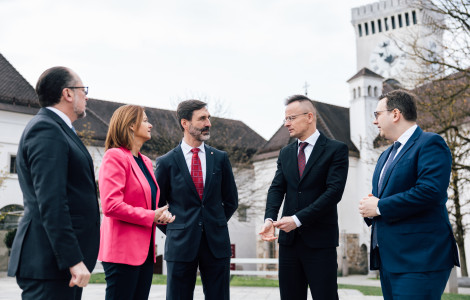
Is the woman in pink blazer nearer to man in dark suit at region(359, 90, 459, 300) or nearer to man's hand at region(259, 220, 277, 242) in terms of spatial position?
man's hand at region(259, 220, 277, 242)

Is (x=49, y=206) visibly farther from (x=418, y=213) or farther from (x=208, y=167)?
(x=418, y=213)

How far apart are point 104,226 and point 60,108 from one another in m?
1.50

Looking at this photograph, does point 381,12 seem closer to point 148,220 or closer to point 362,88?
point 362,88

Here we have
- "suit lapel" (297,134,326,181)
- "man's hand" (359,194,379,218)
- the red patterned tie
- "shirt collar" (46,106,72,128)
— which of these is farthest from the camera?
the red patterned tie

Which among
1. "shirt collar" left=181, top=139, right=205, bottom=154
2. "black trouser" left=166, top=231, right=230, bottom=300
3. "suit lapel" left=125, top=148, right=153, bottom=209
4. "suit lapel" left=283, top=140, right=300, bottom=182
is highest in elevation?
"shirt collar" left=181, top=139, right=205, bottom=154

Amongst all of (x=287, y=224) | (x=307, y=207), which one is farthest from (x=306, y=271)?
(x=307, y=207)

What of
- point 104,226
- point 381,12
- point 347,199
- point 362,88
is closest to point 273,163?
point 347,199

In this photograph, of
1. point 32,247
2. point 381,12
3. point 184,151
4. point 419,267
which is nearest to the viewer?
point 32,247

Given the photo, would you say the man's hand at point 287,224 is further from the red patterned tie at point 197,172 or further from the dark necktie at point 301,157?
the red patterned tie at point 197,172

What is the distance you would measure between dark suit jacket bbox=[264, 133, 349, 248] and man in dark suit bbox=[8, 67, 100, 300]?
2155 mm

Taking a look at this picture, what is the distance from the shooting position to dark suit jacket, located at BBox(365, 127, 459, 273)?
389 cm

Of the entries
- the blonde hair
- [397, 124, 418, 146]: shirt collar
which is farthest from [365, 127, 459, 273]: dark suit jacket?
the blonde hair

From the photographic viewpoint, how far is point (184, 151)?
540 cm

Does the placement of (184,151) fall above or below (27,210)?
above
